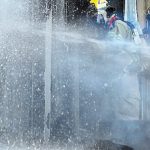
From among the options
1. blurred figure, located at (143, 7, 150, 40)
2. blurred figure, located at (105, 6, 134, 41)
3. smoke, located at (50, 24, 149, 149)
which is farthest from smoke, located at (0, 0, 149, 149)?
blurred figure, located at (143, 7, 150, 40)

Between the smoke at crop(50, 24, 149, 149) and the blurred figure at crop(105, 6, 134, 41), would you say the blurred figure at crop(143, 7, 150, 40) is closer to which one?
the smoke at crop(50, 24, 149, 149)

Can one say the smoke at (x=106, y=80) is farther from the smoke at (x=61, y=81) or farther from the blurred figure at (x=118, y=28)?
the blurred figure at (x=118, y=28)

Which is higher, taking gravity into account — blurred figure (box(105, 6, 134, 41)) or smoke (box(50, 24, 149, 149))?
blurred figure (box(105, 6, 134, 41))

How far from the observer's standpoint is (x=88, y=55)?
668cm

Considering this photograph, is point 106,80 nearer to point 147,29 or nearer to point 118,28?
point 118,28

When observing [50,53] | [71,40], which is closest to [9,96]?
[50,53]

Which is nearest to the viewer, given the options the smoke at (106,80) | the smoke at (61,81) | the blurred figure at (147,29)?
the smoke at (61,81)

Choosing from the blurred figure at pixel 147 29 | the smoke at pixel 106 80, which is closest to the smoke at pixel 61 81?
the smoke at pixel 106 80

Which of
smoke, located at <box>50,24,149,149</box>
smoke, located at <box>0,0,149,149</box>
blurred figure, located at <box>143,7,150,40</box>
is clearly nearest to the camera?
smoke, located at <box>0,0,149,149</box>

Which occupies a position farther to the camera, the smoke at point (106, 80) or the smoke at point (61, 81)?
the smoke at point (106, 80)

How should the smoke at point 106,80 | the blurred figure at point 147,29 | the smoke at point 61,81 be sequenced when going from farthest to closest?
the blurred figure at point 147,29, the smoke at point 106,80, the smoke at point 61,81

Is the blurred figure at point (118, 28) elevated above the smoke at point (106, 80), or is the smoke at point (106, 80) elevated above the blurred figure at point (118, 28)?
the blurred figure at point (118, 28)

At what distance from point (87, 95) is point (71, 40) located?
110 cm

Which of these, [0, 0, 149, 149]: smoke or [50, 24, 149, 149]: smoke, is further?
[50, 24, 149, 149]: smoke
